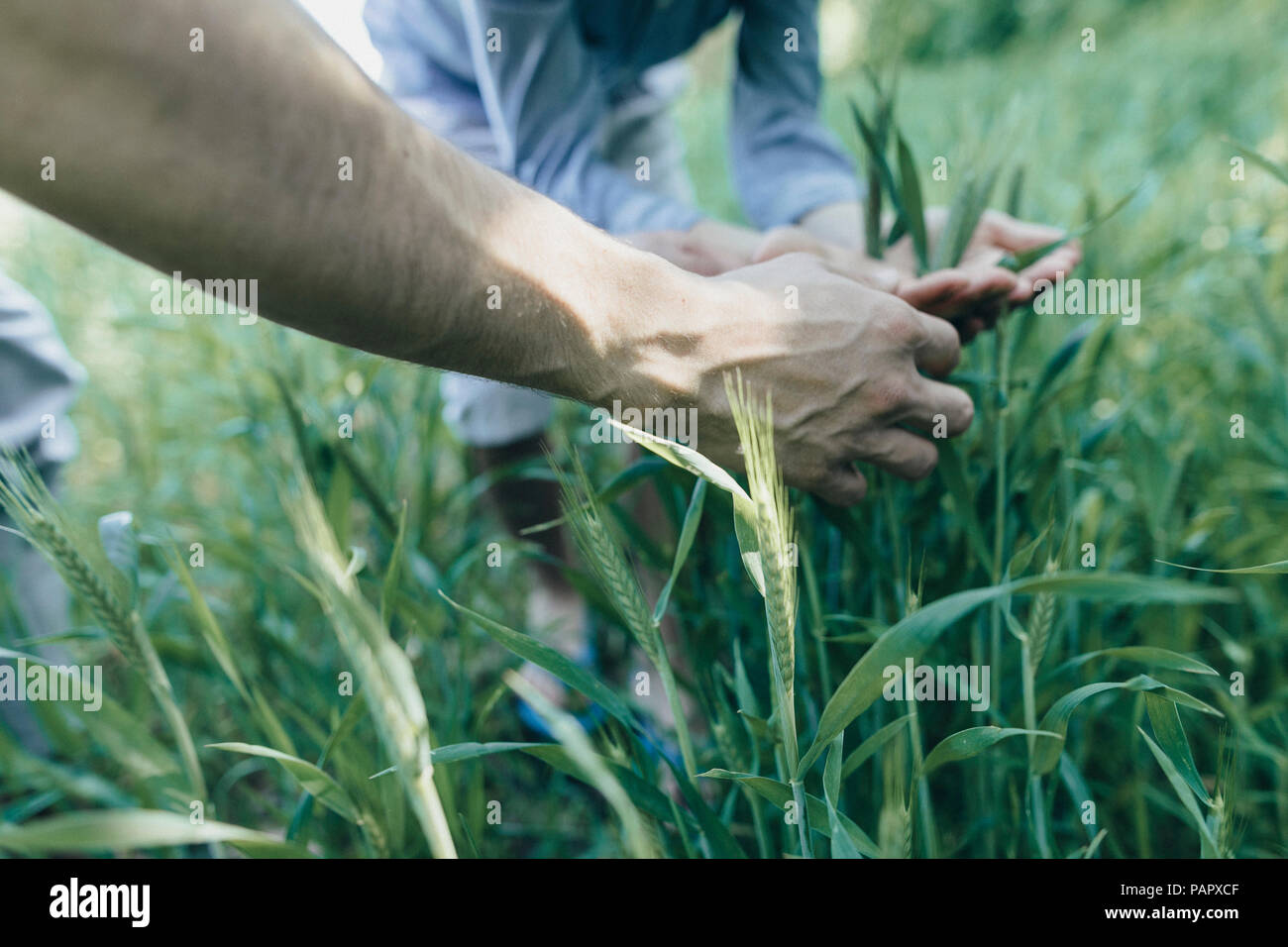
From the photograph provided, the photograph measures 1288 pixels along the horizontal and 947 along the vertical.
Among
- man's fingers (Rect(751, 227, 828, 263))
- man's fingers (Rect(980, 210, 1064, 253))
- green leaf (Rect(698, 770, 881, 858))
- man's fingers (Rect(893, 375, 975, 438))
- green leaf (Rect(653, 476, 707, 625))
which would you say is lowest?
green leaf (Rect(698, 770, 881, 858))

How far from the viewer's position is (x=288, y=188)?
19.4 inches

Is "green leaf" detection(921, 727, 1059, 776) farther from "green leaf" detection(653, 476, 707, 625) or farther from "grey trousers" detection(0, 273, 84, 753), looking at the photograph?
"grey trousers" detection(0, 273, 84, 753)

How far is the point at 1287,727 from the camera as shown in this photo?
85 cm

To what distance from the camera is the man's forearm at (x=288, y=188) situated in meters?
0.43

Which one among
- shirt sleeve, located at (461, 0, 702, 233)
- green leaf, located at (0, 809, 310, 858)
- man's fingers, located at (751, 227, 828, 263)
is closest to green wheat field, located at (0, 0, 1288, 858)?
green leaf, located at (0, 809, 310, 858)

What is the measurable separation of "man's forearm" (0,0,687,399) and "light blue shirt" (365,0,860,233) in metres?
0.42

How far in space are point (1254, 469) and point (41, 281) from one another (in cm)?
258

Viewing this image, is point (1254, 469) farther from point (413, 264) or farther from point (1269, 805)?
point (413, 264)

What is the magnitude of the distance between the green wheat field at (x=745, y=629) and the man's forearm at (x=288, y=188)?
14cm

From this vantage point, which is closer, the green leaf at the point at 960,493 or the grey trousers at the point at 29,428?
the green leaf at the point at 960,493

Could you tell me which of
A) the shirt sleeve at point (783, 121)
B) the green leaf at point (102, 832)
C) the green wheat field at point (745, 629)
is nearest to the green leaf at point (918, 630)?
the green wheat field at point (745, 629)

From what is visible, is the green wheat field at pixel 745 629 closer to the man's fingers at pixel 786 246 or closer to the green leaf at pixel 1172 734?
the green leaf at pixel 1172 734

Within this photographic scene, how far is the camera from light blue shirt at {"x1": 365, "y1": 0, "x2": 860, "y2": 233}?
967mm

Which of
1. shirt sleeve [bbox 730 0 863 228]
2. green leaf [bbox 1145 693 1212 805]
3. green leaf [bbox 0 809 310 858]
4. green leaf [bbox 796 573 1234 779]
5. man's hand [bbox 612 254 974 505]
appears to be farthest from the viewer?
shirt sleeve [bbox 730 0 863 228]
